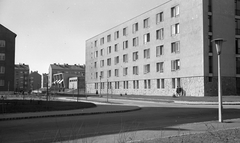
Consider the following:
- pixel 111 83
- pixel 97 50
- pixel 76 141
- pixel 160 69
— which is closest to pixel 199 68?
pixel 160 69

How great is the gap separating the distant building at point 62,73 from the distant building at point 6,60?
54869 millimetres

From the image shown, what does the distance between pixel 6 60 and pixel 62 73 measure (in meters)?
58.8

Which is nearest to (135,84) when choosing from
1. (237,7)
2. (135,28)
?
(135,28)

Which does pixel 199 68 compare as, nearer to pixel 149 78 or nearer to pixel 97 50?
pixel 149 78

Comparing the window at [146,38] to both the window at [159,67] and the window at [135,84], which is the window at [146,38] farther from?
the window at [135,84]

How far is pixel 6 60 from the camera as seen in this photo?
50.5m

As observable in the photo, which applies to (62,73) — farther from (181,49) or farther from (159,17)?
(181,49)

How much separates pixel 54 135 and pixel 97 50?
2235 inches

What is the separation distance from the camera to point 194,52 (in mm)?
35188

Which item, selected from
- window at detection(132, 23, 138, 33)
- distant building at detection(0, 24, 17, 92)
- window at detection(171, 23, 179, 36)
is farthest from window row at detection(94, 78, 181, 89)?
distant building at detection(0, 24, 17, 92)

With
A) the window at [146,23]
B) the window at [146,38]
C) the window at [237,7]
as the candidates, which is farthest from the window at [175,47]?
the window at [237,7]

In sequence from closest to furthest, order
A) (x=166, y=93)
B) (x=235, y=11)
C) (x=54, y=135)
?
(x=54, y=135)
(x=235, y=11)
(x=166, y=93)

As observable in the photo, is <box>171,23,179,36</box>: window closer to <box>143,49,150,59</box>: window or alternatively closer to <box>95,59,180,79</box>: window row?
<box>95,59,180,79</box>: window row

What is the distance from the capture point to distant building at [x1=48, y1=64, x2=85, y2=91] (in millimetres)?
107750
